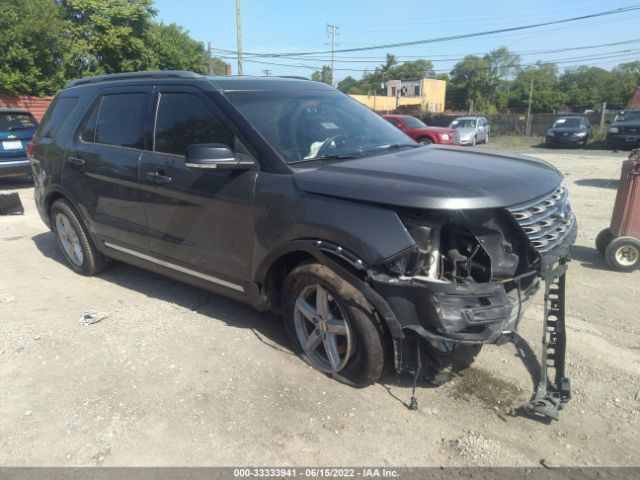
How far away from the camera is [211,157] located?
10.4ft

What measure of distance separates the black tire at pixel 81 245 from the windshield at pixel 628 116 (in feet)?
74.7

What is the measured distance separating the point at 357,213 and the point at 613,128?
22.3 m

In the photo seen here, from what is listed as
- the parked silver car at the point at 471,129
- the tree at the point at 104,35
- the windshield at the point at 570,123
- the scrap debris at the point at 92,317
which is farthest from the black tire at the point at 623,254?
the windshield at the point at 570,123

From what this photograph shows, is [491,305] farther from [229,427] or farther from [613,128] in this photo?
[613,128]

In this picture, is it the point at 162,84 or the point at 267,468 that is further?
the point at 162,84

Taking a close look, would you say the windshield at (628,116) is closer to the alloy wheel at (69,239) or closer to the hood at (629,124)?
the hood at (629,124)

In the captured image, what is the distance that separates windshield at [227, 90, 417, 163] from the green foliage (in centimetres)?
1788

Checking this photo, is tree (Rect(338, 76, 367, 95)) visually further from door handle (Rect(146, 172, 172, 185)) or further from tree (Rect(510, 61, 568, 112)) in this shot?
door handle (Rect(146, 172, 172, 185))

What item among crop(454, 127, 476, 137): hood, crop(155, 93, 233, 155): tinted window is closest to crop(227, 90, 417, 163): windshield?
crop(155, 93, 233, 155): tinted window

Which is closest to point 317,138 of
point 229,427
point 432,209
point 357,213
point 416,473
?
point 357,213

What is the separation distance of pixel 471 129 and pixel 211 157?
23320mm

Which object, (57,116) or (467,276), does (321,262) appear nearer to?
(467,276)

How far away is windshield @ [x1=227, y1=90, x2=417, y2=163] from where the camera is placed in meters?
3.46

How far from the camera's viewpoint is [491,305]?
2.70 meters
